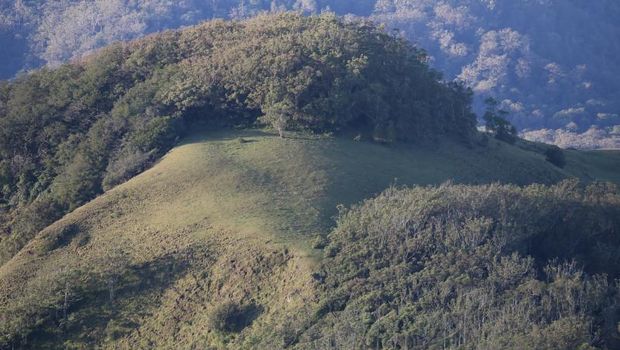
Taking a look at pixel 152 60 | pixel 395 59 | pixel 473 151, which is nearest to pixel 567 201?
pixel 473 151

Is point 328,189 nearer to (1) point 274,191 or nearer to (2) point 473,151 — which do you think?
(1) point 274,191

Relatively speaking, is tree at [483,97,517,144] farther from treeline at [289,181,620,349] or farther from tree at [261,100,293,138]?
treeline at [289,181,620,349]

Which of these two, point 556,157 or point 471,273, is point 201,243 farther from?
point 556,157

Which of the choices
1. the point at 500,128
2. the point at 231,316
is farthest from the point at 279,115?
the point at 500,128

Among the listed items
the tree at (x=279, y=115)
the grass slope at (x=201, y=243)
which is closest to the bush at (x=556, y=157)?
the grass slope at (x=201, y=243)

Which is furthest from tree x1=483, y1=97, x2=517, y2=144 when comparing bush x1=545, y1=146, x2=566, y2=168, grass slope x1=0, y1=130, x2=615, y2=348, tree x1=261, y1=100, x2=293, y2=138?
tree x1=261, y1=100, x2=293, y2=138

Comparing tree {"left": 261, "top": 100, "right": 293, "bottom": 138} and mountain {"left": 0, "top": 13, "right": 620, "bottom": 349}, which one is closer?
mountain {"left": 0, "top": 13, "right": 620, "bottom": 349}

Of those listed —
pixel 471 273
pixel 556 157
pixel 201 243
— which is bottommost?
pixel 556 157
